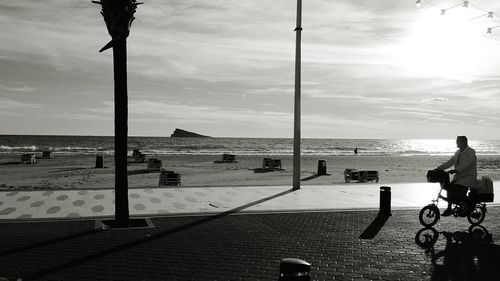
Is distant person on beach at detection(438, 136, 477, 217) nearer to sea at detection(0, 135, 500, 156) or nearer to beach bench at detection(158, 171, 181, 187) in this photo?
beach bench at detection(158, 171, 181, 187)

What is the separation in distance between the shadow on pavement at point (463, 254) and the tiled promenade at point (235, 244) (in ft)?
0.06

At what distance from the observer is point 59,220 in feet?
35.2

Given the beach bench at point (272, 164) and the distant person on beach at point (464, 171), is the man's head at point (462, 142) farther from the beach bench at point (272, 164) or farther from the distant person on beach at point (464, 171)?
the beach bench at point (272, 164)

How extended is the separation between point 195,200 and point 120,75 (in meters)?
5.06

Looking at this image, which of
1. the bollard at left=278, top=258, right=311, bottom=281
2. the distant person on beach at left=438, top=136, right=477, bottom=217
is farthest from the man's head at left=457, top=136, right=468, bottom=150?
the bollard at left=278, top=258, right=311, bottom=281

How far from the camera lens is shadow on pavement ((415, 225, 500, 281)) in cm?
692

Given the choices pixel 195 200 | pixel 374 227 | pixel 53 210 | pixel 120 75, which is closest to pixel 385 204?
pixel 374 227

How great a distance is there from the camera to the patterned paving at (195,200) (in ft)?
39.2

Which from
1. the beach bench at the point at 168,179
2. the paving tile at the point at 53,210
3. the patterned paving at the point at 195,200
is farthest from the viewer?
the beach bench at the point at 168,179

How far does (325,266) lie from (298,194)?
8.51 metres

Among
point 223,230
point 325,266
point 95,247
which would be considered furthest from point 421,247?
point 95,247

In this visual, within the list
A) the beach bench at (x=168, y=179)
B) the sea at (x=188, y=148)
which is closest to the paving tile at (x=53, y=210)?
the beach bench at (x=168, y=179)

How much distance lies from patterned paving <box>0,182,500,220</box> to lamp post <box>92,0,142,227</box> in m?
1.59

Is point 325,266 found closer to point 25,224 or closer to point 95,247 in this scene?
point 95,247
